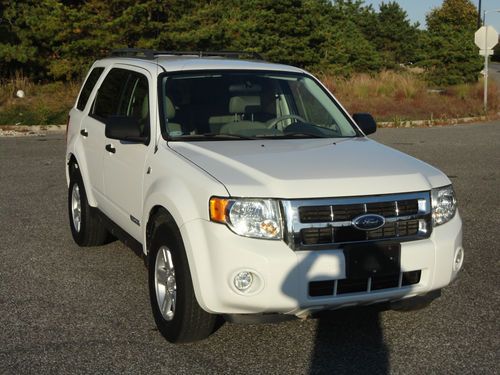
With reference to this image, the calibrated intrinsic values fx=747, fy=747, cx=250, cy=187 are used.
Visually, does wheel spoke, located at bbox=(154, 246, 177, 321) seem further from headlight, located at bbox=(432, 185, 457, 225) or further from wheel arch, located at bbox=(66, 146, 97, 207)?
wheel arch, located at bbox=(66, 146, 97, 207)

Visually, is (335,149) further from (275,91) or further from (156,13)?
(156,13)

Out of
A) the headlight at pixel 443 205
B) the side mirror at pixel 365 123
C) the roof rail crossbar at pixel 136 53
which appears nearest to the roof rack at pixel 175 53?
the roof rail crossbar at pixel 136 53

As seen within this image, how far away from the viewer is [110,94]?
6.59 meters

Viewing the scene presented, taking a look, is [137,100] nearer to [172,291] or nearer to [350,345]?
[172,291]

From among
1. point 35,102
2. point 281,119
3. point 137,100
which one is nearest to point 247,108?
point 281,119

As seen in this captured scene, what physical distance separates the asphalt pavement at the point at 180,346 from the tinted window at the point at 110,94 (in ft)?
4.35

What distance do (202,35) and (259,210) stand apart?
77.0ft

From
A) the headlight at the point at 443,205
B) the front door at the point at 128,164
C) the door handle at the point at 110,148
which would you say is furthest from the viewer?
the door handle at the point at 110,148

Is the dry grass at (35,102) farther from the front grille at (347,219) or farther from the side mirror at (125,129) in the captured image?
the front grille at (347,219)

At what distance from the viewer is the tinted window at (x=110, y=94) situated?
636 cm

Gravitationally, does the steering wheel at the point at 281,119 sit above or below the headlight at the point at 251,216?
above

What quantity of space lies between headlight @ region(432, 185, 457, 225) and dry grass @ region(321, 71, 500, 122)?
1955cm

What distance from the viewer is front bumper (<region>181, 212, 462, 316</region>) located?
4043 mm

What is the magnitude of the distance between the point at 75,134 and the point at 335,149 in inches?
122
